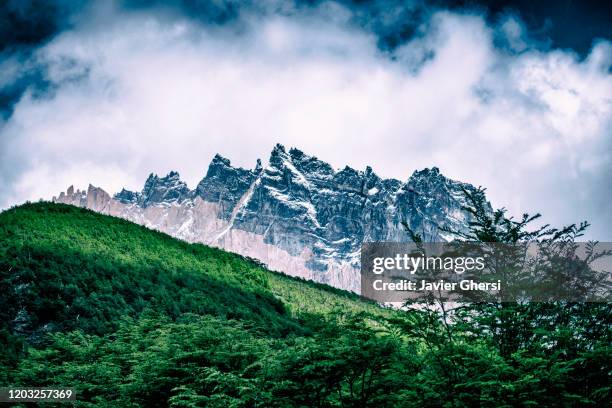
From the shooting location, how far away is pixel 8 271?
20.6 metres

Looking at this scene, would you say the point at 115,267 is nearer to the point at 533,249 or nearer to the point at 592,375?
the point at 533,249

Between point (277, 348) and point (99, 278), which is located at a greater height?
point (99, 278)

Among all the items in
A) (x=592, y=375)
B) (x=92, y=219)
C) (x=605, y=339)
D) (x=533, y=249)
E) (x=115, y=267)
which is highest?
(x=92, y=219)

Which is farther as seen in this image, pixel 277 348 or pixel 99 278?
pixel 99 278

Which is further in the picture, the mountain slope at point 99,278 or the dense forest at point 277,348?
the mountain slope at point 99,278

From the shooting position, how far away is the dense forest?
19.7ft

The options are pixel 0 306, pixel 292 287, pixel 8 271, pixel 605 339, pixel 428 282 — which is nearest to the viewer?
pixel 605 339

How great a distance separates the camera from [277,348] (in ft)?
39.5

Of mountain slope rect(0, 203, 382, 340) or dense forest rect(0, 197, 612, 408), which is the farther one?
mountain slope rect(0, 203, 382, 340)

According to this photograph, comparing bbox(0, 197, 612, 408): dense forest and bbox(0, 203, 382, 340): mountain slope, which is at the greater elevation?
bbox(0, 203, 382, 340): mountain slope

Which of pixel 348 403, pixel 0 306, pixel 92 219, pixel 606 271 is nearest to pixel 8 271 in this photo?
pixel 0 306

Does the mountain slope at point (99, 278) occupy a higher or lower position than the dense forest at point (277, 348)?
higher

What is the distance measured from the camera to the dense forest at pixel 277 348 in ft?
19.7

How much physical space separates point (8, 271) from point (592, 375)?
21947 mm
